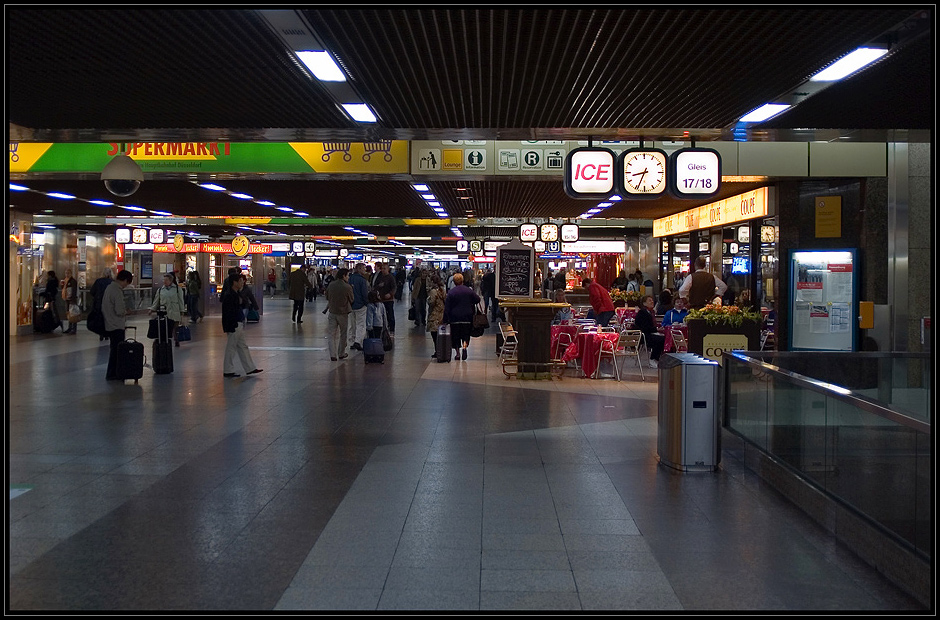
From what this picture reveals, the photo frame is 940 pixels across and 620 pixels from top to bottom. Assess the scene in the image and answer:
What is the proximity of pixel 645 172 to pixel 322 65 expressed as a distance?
16.7 feet

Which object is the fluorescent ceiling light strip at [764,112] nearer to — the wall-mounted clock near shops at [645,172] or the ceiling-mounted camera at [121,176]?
the wall-mounted clock near shops at [645,172]

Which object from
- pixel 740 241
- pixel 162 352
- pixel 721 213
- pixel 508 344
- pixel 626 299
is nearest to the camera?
pixel 162 352

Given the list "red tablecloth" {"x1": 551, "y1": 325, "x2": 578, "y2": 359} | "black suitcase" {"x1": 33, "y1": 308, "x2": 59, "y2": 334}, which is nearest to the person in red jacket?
"red tablecloth" {"x1": 551, "y1": 325, "x2": 578, "y2": 359}

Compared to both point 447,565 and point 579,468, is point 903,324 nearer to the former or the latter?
point 579,468

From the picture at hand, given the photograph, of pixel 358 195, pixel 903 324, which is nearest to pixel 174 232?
pixel 358 195

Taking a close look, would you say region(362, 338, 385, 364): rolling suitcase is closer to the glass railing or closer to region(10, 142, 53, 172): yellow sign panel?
region(10, 142, 53, 172): yellow sign panel

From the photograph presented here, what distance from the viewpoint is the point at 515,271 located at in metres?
16.6

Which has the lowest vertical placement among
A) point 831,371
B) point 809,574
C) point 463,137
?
point 809,574

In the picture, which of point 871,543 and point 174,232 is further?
point 174,232

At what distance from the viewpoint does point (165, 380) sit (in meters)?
14.4

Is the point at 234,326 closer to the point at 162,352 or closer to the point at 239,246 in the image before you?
the point at 162,352

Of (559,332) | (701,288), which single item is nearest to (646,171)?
(701,288)

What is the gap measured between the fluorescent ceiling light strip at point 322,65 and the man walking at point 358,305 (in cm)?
1071
